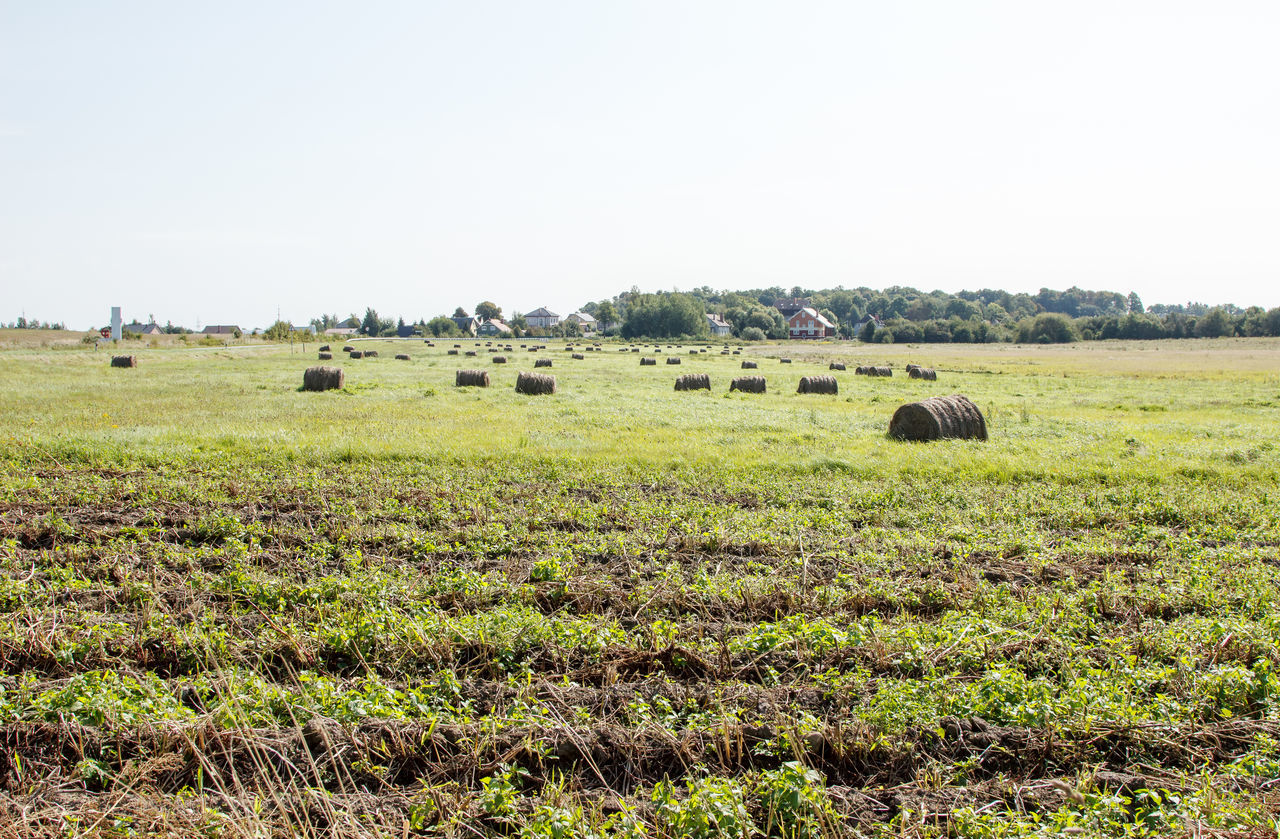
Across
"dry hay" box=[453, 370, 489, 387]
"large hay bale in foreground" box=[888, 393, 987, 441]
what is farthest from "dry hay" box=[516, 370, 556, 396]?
"large hay bale in foreground" box=[888, 393, 987, 441]

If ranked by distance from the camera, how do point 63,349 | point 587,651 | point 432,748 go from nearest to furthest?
1. point 432,748
2. point 587,651
3. point 63,349

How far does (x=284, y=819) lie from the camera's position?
368cm

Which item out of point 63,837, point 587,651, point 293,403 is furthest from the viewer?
point 293,403

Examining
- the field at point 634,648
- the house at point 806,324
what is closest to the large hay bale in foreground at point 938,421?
the field at point 634,648

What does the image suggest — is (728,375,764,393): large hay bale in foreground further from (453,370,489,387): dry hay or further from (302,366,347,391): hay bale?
(302,366,347,391): hay bale

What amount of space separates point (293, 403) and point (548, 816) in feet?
70.9

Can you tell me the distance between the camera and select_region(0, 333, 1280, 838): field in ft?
13.3

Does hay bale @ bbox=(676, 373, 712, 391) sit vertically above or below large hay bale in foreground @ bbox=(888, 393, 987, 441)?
above

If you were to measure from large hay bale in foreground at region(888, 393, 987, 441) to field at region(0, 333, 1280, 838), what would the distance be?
3.26 metres

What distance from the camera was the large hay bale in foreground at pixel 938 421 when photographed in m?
16.7

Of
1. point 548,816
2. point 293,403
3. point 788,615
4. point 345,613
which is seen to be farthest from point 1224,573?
point 293,403

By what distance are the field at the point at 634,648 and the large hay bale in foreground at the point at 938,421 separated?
326 centimetres

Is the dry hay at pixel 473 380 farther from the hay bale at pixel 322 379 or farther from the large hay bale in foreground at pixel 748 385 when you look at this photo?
the large hay bale in foreground at pixel 748 385

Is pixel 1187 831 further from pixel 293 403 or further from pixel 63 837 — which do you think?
pixel 293 403
